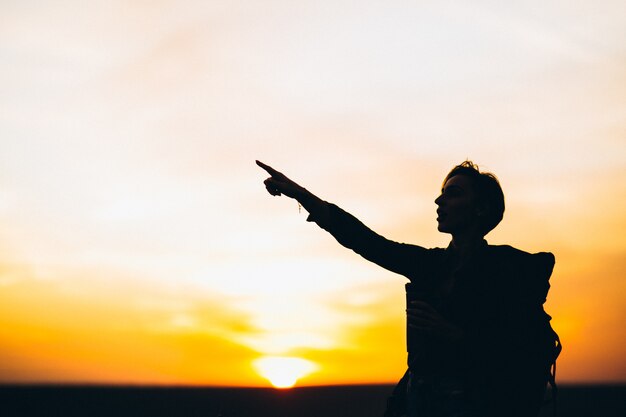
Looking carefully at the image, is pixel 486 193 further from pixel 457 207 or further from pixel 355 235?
pixel 355 235

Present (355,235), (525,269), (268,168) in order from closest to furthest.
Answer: (525,269)
(355,235)
(268,168)

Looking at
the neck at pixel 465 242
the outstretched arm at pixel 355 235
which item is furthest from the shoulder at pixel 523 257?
the outstretched arm at pixel 355 235

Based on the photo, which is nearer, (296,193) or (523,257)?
(523,257)

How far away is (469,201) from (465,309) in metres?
0.95

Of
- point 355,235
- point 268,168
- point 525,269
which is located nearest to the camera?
point 525,269

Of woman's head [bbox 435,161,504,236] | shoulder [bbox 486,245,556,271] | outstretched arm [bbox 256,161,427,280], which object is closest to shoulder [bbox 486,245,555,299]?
shoulder [bbox 486,245,556,271]

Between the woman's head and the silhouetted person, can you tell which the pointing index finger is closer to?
the silhouetted person

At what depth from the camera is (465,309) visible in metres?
4.23

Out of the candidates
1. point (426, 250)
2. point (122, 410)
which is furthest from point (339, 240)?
point (122, 410)

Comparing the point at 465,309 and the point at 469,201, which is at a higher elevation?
the point at 469,201

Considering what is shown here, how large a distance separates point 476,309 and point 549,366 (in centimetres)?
56

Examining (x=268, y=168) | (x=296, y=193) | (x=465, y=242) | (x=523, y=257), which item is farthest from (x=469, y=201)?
(x=268, y=168)

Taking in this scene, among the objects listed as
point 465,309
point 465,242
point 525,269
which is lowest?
point 465,309

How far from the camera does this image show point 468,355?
396 centimetres
